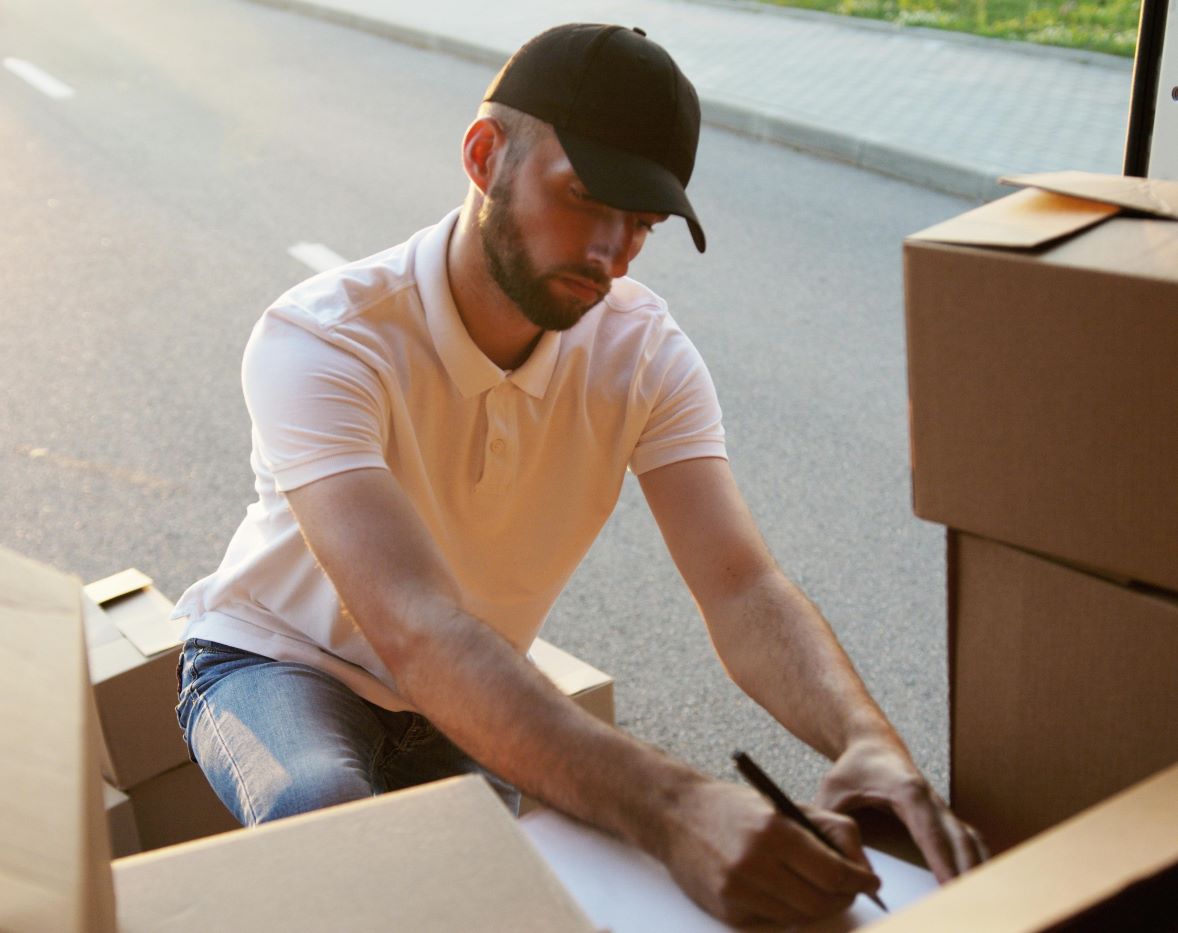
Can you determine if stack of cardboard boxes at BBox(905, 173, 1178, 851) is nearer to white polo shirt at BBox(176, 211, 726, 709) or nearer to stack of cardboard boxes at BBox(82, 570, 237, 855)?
white polo shirt at BBox(176, 211, 726, 709)

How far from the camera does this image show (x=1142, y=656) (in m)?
1.23

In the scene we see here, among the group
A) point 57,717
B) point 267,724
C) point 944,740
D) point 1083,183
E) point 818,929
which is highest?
point 1083,183

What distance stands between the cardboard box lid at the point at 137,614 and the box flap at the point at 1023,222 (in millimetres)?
1478

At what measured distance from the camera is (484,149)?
1.91 meters

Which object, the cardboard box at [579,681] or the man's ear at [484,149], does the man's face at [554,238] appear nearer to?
the man's ear at [484,149]

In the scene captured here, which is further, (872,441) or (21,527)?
(872,441)

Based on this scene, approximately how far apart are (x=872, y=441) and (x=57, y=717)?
365cm

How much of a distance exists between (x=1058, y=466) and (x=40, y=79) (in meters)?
9.28

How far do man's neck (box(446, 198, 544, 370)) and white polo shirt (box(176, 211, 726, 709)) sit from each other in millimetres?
29

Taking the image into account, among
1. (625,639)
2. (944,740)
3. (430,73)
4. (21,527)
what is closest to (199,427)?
(21,527)

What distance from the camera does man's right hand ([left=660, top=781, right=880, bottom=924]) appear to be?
1.15 metres

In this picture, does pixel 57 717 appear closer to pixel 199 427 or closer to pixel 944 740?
pixel 944 740

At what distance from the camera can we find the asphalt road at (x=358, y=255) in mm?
Result: 3469

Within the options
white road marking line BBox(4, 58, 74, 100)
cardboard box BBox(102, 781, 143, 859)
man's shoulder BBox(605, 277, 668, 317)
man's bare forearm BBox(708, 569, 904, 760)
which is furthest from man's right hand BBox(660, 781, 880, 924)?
white road marking line BBox(4, 58, 74, 100)
